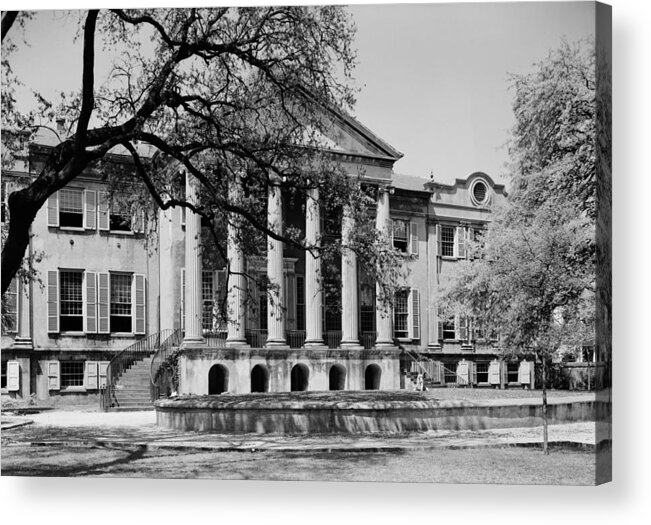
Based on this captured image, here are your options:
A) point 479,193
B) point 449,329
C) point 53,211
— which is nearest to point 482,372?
point 449,329

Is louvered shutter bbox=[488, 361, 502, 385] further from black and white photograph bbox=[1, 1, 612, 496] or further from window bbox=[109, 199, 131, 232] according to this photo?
window bbox=[109, 199, 131, 232]

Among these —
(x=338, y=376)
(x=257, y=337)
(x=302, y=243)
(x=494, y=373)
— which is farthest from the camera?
(x=338, y=376)

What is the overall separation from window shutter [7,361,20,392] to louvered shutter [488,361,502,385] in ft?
18.2

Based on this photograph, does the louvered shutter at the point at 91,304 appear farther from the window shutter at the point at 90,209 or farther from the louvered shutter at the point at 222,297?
the louvered shutter at the point at 222,297

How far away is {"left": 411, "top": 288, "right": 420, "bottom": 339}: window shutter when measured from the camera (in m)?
13.3

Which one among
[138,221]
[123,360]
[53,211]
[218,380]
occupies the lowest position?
[218,380]

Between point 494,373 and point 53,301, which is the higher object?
point 53,301

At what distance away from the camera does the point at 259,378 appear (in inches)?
553

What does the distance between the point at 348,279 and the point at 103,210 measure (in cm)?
308

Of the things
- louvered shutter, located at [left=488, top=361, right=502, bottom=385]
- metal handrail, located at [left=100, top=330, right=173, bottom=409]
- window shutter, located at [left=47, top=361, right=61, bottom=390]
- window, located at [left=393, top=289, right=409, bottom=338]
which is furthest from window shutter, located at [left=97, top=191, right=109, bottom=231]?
louvered shutter, located at [left=488, top=361, right=502, bottom=385]

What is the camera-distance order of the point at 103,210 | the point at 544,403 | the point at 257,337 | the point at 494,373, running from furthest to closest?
1. the point at 257,337
2. the point at 103,210
3. the point at 494,373
4. the point at 544,403

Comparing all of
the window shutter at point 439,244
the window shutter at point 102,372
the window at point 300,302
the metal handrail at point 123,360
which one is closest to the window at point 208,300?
the metal handrail at point 123,360

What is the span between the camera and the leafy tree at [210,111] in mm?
12797

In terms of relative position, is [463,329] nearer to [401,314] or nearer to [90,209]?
[401,314]
